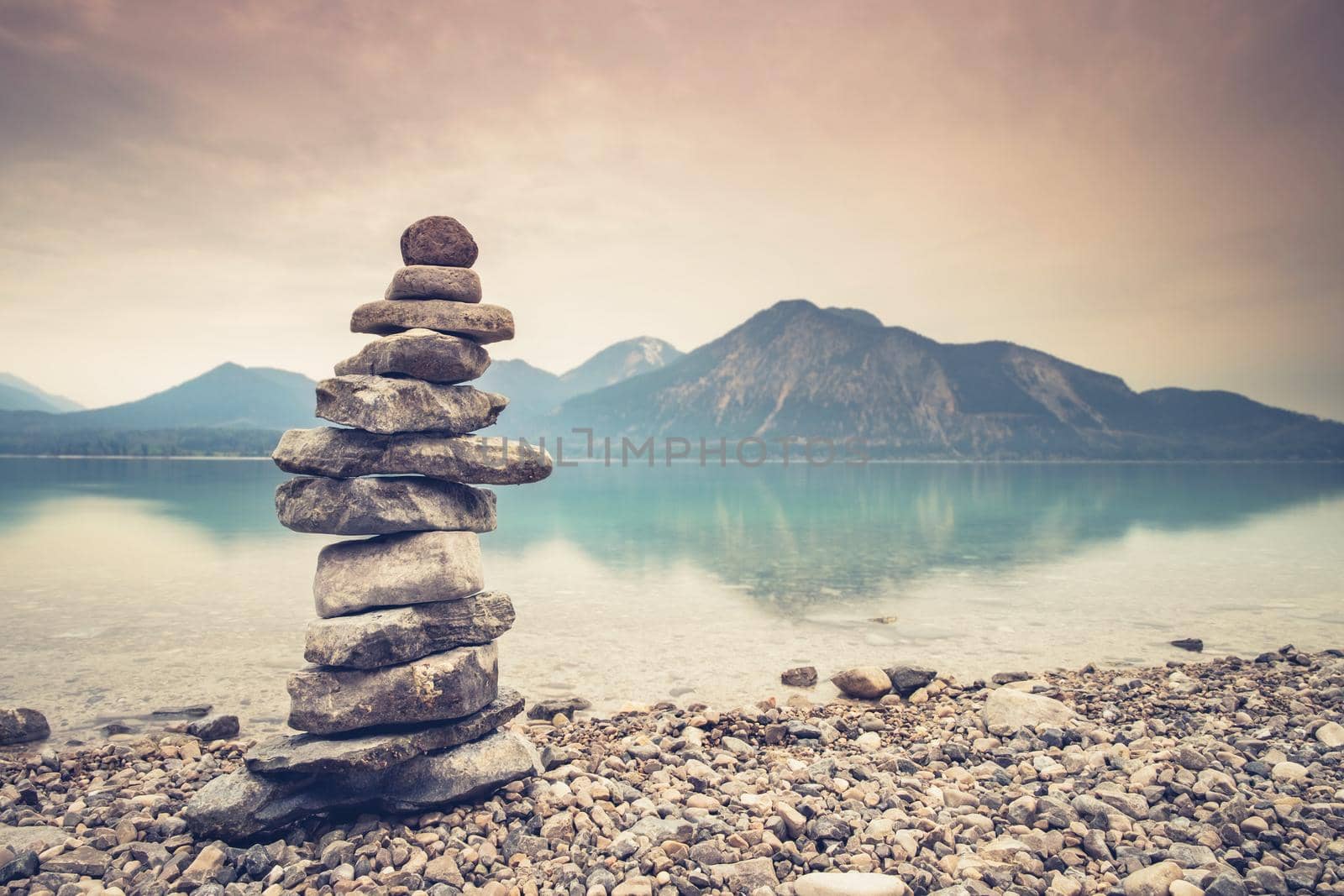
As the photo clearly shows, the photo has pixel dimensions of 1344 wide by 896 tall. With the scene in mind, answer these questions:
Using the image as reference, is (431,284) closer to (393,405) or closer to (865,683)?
(393,405)

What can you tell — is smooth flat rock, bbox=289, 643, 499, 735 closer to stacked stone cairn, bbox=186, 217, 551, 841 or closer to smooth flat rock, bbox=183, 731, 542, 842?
stacked stone cairn, bbox=186, 217, 551, 841

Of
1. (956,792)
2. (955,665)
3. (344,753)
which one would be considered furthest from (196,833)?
(955,665)

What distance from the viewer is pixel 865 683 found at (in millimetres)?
16453

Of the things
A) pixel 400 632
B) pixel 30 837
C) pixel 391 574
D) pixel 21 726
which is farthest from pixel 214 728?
pixel 400 632

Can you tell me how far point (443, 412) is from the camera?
34.9 ft

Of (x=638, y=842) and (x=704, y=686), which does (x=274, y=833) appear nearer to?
(x=638, y=842)

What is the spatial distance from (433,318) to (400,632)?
4226 millimetres

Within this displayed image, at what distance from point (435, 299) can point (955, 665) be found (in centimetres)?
1542

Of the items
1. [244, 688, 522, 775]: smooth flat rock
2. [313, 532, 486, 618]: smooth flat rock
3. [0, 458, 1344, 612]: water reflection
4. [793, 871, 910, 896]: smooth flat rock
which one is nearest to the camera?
[793, 871, 910, 896]: smooth flat rock

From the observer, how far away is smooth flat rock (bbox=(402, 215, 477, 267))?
11.2 metres

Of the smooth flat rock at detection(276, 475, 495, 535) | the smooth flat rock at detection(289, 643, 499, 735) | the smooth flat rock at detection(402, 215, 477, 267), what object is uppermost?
the smooth flat rock at detection(402, 215, 477, 267)

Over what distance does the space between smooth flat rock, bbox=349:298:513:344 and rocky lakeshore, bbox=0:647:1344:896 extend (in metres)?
6.18

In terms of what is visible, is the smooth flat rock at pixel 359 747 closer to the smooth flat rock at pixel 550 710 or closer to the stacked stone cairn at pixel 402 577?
the stacked stone cairn at pixel 402 577

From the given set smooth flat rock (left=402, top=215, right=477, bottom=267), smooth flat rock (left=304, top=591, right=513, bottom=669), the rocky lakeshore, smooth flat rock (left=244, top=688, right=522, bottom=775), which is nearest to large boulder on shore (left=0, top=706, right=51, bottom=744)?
the rocky lakeshore
